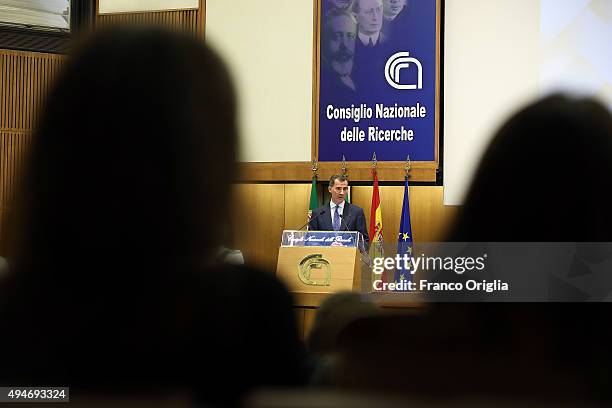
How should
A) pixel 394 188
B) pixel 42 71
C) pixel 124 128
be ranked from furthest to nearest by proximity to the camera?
pixel 42 71 → pixel 394 188 → pixel 124 128

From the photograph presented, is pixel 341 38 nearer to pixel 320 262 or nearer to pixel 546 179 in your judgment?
pixel 320 262

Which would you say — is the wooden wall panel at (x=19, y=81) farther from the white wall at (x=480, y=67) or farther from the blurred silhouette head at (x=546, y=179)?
the blurred silhouette head at (x=546, y=179)

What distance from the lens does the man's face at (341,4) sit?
32.4 ft

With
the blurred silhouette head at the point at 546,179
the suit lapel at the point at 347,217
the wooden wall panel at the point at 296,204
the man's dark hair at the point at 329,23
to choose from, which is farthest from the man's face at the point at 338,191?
the blurred silhouette head at the point at 546,179

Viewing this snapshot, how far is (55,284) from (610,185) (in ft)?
2.23

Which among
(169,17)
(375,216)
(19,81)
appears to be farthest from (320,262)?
(19,81)

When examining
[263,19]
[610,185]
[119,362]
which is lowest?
[119,362]

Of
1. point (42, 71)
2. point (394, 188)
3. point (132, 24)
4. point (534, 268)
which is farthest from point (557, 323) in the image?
point (42, 71)

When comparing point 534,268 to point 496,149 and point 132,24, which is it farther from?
point 132,24

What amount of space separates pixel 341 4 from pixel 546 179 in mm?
9440

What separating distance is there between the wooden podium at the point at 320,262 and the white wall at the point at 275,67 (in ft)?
11.6

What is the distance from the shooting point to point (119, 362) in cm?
85

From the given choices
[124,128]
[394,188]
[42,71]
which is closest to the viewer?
[124,128]

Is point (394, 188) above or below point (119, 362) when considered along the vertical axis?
above
